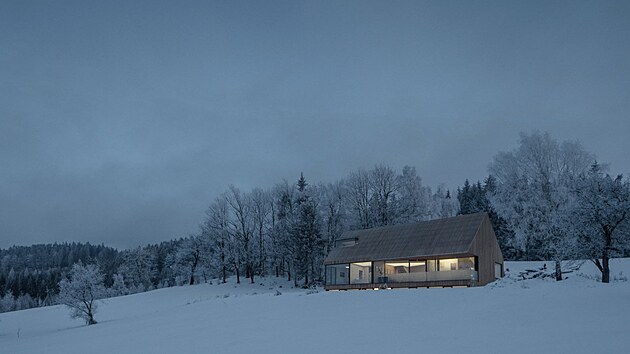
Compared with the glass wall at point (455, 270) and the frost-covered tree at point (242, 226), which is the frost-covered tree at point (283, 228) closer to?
the frost-covered tree at point (242, 226)

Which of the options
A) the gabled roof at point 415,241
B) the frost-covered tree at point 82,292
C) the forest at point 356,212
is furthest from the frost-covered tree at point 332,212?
the frost-covered tree at point 82,292

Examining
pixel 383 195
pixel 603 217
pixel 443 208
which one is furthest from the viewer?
pixel 443 208

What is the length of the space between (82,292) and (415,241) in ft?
82.3

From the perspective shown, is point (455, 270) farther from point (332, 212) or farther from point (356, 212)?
point (332, 212)

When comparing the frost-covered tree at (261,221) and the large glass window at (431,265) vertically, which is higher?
the frost-covered tree at (261,221)

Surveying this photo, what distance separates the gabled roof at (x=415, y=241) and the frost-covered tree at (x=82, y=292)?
18.1 metres

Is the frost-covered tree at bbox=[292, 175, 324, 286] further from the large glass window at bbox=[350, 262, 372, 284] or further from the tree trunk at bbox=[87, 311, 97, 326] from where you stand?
the tree trunk at bbox=[87, 311, 97, 326]

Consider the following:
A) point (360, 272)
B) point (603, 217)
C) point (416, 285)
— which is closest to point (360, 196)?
point (360, 272)

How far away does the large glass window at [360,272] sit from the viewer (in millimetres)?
36875

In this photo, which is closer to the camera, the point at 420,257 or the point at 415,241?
the point at 420,257

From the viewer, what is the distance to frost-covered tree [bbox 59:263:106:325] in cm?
3347

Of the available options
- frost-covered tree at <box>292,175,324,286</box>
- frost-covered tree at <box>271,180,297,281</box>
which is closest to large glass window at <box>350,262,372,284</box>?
frost-covered tree at <box>292,175,324,286</box>

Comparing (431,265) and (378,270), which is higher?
(431,265)

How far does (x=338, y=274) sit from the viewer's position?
3831 cm
